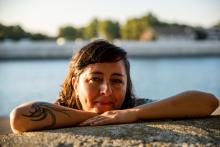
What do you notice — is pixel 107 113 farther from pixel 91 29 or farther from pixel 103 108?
pixel 91 29

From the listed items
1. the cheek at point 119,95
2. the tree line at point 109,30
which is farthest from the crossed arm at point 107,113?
the tree line at point 109,30

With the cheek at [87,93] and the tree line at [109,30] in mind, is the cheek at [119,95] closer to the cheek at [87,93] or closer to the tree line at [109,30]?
the cheek at [87,93]

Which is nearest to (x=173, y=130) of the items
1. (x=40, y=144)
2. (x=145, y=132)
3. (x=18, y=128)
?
(x=145, y=132)

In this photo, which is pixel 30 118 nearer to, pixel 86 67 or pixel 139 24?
pixel 86 67

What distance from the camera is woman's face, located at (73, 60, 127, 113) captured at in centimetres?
158

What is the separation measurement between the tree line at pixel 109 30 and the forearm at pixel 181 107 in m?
46.6

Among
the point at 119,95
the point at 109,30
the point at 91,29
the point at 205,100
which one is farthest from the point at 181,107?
the point at 91,29

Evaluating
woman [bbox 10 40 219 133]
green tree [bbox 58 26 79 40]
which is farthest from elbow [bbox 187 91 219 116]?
green tree [bbox 58 26 79 40]

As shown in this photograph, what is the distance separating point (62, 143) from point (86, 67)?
540 millimetres

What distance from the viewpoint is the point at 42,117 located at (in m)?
1.43

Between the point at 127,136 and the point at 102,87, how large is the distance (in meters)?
0.35

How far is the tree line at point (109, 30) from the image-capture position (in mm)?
49250

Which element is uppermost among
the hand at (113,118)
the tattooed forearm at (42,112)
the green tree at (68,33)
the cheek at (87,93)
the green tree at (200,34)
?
the green tree at (68,33)

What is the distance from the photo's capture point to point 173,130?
1.31 m
